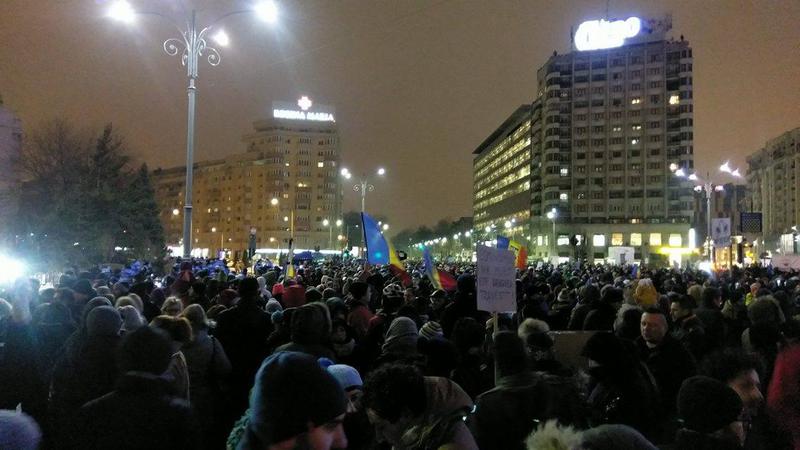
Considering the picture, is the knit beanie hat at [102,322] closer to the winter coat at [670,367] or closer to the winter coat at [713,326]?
the winter coat at [670,367]

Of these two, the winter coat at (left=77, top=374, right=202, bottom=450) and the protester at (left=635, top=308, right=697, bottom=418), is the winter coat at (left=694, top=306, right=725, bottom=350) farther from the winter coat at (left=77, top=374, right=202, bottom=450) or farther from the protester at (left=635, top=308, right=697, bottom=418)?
the winter coat at (left=77, top=374, right=202, bottom=450)

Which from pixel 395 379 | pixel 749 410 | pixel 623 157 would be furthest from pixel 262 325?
pixel 623 157

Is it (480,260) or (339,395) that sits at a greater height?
(480,260)

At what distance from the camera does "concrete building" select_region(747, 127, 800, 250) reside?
148 meters

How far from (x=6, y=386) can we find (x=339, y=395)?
5.09 metres

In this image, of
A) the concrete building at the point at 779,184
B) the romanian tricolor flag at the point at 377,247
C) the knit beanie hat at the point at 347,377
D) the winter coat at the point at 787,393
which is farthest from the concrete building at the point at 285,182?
the knit beanie hat at the point at 347,377

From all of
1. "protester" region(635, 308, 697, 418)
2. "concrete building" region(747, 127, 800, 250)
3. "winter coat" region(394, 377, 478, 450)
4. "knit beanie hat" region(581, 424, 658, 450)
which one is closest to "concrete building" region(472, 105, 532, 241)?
"concrete building" region(747, 127, 800, 250)

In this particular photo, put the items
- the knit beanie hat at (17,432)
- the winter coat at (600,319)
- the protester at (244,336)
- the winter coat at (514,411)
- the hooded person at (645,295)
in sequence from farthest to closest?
the hooded person at (645,295) < the winter coat at (600,319) < the protester at (244,336) < the winter coat at (514,411) < the knit beanie hat at (17,432)

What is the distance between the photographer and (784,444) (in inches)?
162

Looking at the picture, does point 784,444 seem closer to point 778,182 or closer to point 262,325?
point 262,325

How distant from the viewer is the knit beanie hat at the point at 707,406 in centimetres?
306

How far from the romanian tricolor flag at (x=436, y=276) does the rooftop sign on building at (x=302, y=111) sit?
15269 cm

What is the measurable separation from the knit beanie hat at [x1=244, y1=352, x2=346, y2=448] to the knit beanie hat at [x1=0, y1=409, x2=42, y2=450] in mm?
710

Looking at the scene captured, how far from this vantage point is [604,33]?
417 ft
